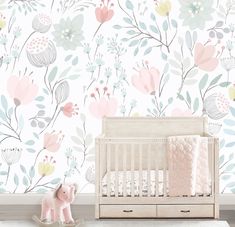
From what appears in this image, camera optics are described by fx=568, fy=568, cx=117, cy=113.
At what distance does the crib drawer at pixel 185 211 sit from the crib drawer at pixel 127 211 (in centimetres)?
6

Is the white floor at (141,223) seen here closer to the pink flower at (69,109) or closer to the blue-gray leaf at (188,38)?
the pink flower at (69,109)

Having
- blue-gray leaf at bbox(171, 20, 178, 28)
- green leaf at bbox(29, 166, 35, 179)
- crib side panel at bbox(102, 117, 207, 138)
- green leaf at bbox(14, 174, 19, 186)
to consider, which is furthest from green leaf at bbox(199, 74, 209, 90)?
green leaf at bbox(14, 174, 19, 186)

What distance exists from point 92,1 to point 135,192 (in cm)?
156

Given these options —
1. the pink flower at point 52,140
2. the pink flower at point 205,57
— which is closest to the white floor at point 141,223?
the pink flower at point 52,140

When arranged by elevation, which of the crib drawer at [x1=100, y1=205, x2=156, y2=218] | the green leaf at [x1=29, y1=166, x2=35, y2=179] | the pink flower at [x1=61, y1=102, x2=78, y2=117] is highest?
the pink flower at [x1=61, y1=102, x2=78, y2=117]

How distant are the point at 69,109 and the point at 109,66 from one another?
46 centimetres

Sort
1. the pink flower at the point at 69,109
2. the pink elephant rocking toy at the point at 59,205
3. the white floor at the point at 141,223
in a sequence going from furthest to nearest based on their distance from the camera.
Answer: the pink flower at the point at 69,109 → the white floor at the point at 141,223 → the pink elephant rocking toy at the point at 59,205

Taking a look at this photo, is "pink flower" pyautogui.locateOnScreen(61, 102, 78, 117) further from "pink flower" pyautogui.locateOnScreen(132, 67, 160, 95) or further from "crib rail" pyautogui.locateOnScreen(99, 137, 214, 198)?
"crib rail" pyautogui.locateOnScreen(99, 137, 214, 198)

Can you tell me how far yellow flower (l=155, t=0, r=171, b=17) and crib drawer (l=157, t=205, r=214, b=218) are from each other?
1.52m

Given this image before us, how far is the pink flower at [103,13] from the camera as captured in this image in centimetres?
444

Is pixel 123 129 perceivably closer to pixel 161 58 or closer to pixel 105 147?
pixel 105 147

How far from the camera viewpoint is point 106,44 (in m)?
4.46

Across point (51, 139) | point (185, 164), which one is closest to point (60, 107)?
point (51, 139)

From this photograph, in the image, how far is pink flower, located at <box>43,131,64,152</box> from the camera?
4.50 metres
